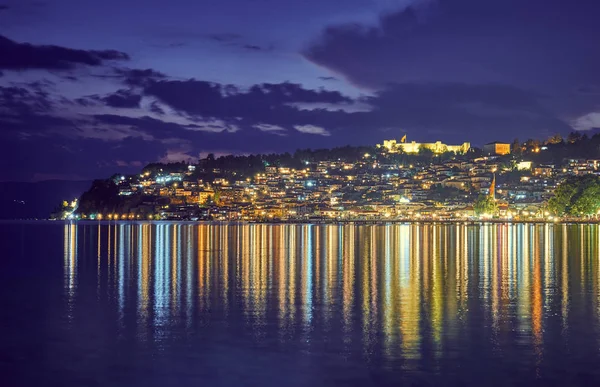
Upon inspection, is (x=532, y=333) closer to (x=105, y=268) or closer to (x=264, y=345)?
(x=264, y=345)

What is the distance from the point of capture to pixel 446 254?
43.7 m

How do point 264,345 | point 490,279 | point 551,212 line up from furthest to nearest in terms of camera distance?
point 551,212 → point 490,279 → point 264,345

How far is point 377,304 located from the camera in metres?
21.9

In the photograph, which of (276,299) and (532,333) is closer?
(532,333)

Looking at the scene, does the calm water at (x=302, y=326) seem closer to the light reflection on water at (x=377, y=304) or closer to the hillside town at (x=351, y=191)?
the light reflection on water at (x=377, y=304)

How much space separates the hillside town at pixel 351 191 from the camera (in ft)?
502

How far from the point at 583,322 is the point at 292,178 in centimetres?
16899

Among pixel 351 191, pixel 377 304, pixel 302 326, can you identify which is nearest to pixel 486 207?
pixel 351 191

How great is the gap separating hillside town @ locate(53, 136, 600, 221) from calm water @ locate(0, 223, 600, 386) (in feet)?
376

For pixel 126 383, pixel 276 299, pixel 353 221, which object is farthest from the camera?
pixel 353 221

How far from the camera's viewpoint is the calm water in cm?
1412

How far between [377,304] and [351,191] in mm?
150299

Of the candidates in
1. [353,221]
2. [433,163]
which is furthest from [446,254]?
[433,163]

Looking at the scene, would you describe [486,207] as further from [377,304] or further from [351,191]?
[377,304]
